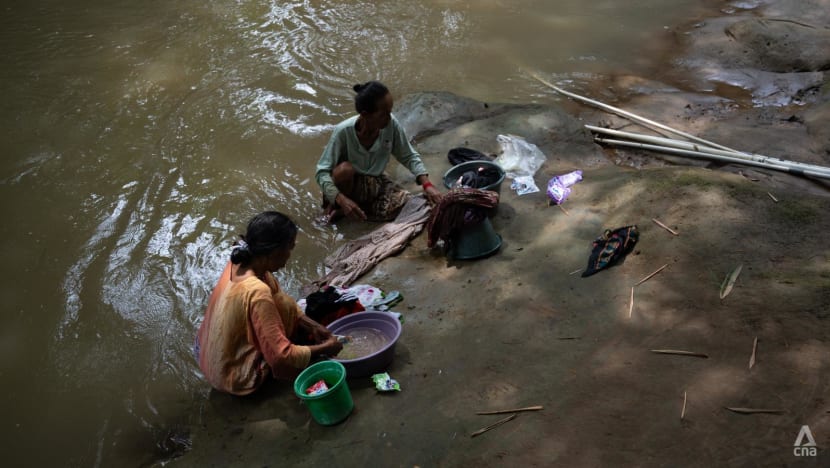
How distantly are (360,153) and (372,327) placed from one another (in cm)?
165

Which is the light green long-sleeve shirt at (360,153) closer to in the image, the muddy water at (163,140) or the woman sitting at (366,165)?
the woman sitting at (366,165)

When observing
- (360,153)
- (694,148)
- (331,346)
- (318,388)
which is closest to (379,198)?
(360,153)

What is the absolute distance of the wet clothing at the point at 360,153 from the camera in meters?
4.43

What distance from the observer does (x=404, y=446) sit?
2.74 meters

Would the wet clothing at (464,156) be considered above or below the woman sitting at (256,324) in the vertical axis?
below

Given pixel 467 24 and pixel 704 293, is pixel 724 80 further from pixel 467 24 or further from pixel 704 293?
pixel 704 293

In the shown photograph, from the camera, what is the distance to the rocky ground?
248cm

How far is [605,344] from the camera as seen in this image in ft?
10.1

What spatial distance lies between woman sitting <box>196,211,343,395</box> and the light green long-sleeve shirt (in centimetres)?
156

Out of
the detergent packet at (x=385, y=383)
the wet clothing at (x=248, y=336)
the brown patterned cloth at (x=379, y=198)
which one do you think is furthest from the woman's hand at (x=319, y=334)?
the brown patterned cloth at (x=379, y=198)

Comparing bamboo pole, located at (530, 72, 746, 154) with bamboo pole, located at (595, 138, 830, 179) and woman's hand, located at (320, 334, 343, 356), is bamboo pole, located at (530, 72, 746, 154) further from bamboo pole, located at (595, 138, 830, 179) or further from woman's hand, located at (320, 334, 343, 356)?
woman's hand, located at (320, 334, 343, 356)

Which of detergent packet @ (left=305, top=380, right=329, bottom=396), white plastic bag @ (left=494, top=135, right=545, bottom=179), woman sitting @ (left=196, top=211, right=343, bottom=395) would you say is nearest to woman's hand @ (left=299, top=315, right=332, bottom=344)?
woman sitting @ (left=196, top=211, right=343, bottom=395)

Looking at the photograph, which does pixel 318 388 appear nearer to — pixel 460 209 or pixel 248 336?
pixel 248 336

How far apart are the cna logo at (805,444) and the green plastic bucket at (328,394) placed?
75.8 inches
